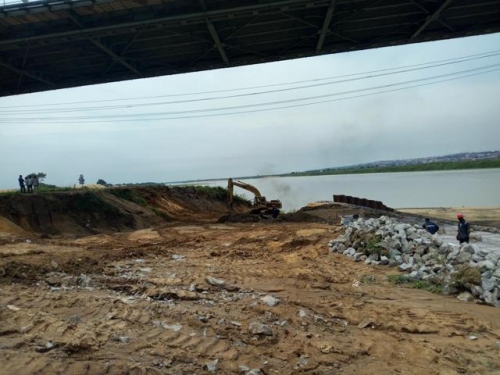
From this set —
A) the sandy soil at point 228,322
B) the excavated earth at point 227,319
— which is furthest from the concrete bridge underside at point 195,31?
the sandy soil at point 228,322

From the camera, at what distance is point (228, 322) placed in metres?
6.39

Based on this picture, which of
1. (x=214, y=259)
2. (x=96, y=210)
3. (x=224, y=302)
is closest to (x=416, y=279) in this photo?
(x=224, y=302)

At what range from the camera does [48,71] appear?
22.3 metres

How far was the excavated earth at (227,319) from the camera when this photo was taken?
5.19 meters

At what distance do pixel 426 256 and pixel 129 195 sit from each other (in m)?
23.2

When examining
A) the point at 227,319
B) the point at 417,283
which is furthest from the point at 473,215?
the point at 227,319

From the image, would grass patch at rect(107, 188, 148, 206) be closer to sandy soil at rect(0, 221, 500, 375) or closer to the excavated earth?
the excavated earth

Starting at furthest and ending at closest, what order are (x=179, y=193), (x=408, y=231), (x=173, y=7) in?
(x=179, y=193) → (x=173, y=7) → (x=408, y=231)

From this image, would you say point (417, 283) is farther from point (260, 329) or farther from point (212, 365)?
point (212, 365)

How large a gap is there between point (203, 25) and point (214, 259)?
435 inches

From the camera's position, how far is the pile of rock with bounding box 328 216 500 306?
783cm

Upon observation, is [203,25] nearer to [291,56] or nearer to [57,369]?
[291,56]

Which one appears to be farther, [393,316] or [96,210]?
[96,210]

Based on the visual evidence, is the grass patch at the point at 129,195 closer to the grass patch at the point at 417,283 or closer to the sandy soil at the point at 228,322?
the sandy soil at the point at 228,322
